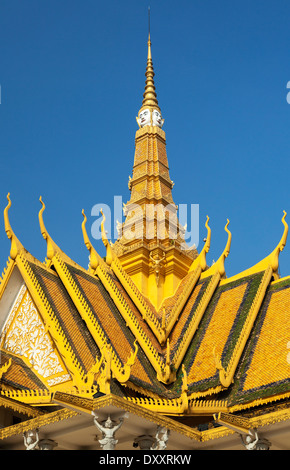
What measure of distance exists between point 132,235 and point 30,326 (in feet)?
20.5

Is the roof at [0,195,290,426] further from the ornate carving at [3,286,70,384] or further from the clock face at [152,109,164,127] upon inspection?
the clock face at [152,109,164,127]

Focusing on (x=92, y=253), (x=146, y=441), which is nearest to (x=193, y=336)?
(x=92, y=253)

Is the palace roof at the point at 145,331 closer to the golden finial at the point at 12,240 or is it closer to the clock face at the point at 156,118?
the golden finial at the point at 12,240

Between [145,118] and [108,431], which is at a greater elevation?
[145,118]

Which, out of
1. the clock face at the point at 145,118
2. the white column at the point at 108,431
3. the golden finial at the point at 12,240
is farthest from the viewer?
the clock face at the point at 145,118

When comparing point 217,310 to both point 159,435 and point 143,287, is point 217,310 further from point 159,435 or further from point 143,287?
point 159,435

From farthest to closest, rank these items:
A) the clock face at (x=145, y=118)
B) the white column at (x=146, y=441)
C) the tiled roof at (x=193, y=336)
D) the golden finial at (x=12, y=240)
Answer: the clock face at (x=145, y=118) < the golden finial at (x=12, y=240) < the tiled roof at (x=193, y=336) < the white column at (x=146, y=441)

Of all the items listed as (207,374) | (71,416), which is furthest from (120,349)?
(71,416)

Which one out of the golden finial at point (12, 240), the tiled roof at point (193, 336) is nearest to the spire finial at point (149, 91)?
the tiled roof at point (193, 336)

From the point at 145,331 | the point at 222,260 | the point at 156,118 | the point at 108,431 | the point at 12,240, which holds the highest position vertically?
the point at 156,118

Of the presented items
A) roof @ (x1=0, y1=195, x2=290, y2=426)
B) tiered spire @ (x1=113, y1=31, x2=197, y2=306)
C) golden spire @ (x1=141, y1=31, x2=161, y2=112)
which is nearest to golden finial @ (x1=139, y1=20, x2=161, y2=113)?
golden spire @ (x1=141, y1=31, x2=161, y2=112)

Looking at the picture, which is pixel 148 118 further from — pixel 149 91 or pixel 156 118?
pixel 149 91
